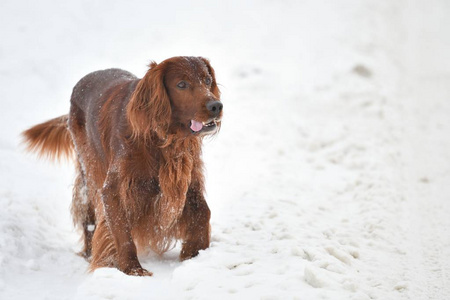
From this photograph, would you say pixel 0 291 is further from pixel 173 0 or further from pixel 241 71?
pixel 173 0

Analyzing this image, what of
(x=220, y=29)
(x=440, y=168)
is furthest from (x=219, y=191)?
(x=220, y=29)

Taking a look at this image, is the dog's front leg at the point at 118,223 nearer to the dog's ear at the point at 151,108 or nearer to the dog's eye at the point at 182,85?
the dog's ear at the point at 151,108

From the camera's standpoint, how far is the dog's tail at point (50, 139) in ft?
15.6

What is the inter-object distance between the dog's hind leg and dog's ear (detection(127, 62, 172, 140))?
A: 117 centimetres

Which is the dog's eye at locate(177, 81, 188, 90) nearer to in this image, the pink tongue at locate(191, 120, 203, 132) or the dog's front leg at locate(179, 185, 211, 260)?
the pink tongue at locate(191, 120, 203, 132)

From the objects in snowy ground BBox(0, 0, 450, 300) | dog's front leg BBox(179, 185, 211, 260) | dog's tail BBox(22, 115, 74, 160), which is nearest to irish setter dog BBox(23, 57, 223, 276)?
dog's front leg BBox(179, 185, 211, 260)

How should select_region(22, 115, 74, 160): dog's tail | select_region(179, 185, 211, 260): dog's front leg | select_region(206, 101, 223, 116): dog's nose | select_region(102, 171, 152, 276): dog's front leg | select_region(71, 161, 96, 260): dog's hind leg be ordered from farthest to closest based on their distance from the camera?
select_region(22, 115, 74, 160): dog's tail, select_region(71, 161, 96, 260): dog's hind leg, select_region(179, 185, 211, 260): dog's front leg, select_region(102, 171, 152, 276): dog's front leg, select_region(206, 101, 223, 116): dog's nose

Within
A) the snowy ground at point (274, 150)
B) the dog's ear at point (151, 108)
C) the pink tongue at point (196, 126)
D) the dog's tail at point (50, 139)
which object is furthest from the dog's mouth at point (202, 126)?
the dog's tail at point (50, 139)

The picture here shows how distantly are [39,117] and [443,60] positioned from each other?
8.41 m

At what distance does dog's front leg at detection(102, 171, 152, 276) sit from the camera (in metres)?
3.48

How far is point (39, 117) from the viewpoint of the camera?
269 inches

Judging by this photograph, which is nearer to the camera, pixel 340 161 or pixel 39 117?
pixel 340 161

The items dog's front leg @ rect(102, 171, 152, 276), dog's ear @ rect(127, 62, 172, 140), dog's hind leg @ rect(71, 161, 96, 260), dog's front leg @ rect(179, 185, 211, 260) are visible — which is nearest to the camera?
dog's ear @ rect(127, 62, 172, 140)

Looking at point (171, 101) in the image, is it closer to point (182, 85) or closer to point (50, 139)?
point (182, 85)
